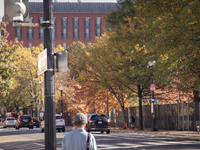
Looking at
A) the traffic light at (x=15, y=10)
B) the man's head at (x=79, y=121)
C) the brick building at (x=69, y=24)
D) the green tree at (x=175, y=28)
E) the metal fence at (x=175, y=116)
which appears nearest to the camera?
the man's head at (x=79, y=121)

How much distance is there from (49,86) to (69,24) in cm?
12243

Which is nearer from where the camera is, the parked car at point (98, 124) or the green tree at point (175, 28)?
the green tree at point (175, 28)

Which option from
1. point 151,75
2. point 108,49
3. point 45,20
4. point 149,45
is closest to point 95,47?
point 108,49

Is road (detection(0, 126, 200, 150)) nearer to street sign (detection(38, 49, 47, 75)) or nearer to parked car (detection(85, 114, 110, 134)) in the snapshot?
parked car (detection(85, 114, 110, 134))

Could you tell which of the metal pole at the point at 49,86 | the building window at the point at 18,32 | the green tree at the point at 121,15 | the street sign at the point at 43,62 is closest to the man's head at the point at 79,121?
the metal pole at the point at 49,86

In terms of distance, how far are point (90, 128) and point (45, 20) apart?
26668mm

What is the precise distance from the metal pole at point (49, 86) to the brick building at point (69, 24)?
11884 cm

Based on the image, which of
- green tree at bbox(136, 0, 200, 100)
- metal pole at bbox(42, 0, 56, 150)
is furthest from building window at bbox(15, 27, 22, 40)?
metal pole at bbox(42, 0, 56, 150)

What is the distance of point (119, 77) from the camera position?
3953cm

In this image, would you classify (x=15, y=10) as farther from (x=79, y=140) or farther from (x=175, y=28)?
(x=175, y=28)

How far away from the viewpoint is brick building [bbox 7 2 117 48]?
12744 centimetres

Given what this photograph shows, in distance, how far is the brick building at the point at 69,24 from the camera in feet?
418

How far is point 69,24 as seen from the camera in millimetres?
129250

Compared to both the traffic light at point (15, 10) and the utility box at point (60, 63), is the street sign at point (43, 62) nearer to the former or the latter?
the utility box at point (60, 63)
